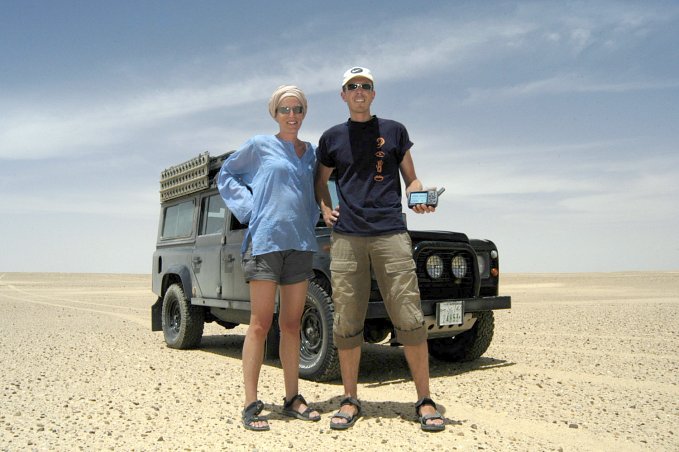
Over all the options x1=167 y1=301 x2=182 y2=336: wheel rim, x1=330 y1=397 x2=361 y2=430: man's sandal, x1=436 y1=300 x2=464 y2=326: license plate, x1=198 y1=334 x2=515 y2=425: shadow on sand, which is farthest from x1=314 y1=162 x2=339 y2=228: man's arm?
x1=167 y1=301 x2=182 y2=336: wheel rim

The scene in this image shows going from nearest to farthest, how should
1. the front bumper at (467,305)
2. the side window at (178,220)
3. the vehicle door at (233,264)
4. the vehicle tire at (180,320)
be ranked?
the front bumper at (467,305) → the vehicle door at (233,264) → the vehicle tire at (180,320) → the side window at (178,220)

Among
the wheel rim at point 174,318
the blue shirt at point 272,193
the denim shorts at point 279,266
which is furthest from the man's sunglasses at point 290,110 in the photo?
the wheel rim at point 174,318

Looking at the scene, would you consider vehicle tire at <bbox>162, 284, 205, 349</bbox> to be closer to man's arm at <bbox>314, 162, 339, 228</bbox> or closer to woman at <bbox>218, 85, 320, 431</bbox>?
Answer: woman at <bbox>218, 85, 320, 431</bbox>

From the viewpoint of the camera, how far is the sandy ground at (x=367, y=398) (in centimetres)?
351

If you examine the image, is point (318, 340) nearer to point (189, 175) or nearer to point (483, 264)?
point (483, 264)

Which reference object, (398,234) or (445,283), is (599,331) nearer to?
(445,283)

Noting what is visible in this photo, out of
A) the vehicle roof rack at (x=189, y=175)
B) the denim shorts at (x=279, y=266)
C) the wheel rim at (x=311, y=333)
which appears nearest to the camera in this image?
the denim shorts at (x=279, y=266)

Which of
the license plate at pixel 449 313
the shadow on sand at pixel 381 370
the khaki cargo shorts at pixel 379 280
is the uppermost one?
the khaki cargo shorts at pixel 379 280

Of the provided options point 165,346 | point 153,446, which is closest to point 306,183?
point 153,446

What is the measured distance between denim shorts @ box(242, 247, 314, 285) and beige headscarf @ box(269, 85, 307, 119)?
0.89 metres

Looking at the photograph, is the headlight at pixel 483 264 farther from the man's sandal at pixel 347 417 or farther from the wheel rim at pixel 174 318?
the wheel rim at pixel 174 318

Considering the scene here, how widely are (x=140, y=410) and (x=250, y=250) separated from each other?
1453mm

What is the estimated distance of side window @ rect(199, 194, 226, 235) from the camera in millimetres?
6535

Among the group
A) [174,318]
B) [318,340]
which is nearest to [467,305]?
[318,340]
